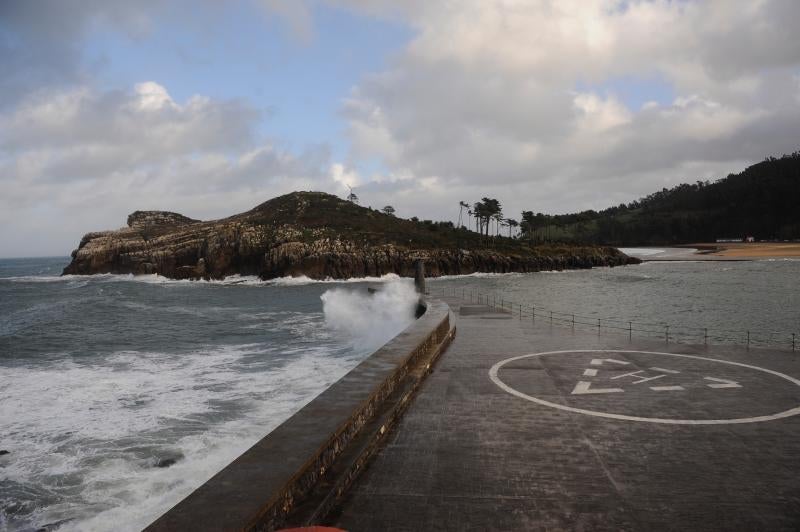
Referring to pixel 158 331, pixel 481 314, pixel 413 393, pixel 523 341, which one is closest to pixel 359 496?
pixel 413 393

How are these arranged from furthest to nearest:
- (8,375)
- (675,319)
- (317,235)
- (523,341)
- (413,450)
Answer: (317,235), (675,319), (8,375), (523,341), (413,450)

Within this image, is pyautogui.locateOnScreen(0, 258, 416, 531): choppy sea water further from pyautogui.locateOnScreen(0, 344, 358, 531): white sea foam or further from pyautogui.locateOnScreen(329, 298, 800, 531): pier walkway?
pyautogui.locateOnScreen(329, 298, 800, 531): pier walkway

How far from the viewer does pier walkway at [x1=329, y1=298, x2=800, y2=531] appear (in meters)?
→ 6.68

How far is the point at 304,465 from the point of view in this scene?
6789 millimetres

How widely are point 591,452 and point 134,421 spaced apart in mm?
13365

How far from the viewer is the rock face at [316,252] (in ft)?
342

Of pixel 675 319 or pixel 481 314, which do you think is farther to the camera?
pixel 675 319

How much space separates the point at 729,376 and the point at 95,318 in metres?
46.3

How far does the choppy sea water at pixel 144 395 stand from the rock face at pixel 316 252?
60.7 m

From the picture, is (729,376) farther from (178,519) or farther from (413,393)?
(178,519)

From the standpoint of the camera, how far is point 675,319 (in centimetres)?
4047

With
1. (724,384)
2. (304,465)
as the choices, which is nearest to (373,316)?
(724,384)

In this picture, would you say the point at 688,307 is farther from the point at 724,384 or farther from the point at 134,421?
the point at 134,421

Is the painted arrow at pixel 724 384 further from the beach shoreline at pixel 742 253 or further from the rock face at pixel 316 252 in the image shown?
the beach shoreline at pixel 742 253
